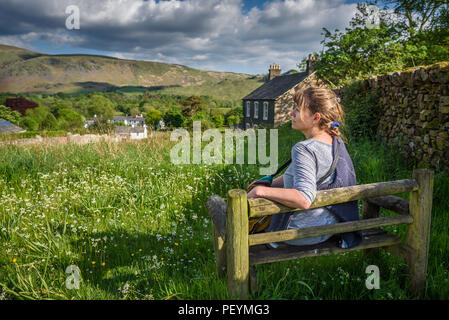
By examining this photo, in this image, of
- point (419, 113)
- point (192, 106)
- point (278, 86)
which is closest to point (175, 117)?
point (192, 106)

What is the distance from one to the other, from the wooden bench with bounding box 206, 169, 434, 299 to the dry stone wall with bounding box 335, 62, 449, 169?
3366 millimetres

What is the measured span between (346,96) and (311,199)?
8.51 meters

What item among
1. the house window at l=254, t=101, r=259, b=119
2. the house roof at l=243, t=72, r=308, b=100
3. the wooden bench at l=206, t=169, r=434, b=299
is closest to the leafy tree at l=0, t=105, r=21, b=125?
the house roof at l=243, t=72, r=308, b=100

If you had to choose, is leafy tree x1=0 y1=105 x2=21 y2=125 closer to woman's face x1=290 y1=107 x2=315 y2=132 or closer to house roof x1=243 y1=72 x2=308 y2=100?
house roof x1=243 y1=72 x2=308 y2=100

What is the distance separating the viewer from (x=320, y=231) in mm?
1980

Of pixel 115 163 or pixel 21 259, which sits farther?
pixel 115 163

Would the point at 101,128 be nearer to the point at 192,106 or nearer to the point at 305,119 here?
the point at 305,119

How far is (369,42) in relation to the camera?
16375mm

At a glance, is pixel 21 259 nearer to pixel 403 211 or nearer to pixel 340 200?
pixel 340 200

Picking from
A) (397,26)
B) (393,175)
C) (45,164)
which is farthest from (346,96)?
(397,26)

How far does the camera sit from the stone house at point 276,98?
3394cm

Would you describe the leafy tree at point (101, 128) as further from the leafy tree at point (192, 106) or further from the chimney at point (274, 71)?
the leafy tree at point (192, 106)

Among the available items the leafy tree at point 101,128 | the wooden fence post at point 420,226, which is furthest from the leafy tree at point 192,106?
the wooden fence post at point 420,226

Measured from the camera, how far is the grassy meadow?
2393mm
